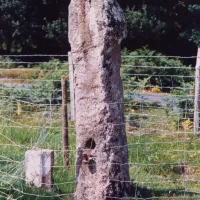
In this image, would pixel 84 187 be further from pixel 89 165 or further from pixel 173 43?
pixel 173 43

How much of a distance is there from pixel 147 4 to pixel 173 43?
6.41 ft

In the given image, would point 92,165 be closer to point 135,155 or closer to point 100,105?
point 100,105

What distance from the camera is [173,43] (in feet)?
80.0

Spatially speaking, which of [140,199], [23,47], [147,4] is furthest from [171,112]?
[23,47]

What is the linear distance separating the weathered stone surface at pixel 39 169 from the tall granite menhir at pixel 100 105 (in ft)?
2.09

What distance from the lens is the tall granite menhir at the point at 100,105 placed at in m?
5.24

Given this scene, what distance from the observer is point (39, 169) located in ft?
19.4

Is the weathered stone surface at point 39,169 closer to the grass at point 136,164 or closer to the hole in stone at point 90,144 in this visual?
the grass at point 136,164

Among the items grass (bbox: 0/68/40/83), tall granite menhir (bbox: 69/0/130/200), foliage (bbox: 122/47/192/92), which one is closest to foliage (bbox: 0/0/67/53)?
grass (bbox: 0/68/40/83)

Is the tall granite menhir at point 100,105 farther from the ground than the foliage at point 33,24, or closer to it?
closer to it

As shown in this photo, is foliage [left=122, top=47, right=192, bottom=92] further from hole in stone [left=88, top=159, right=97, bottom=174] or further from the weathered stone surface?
hole in stone [left=88, top=159, right=97, bottom=174]

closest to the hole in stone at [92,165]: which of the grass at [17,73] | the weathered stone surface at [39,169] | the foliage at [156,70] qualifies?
the weathered stone surface at [39,169]

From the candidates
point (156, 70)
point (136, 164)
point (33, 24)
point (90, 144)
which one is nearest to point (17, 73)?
point (156, 70)

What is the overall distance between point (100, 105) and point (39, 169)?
1.11 meters
